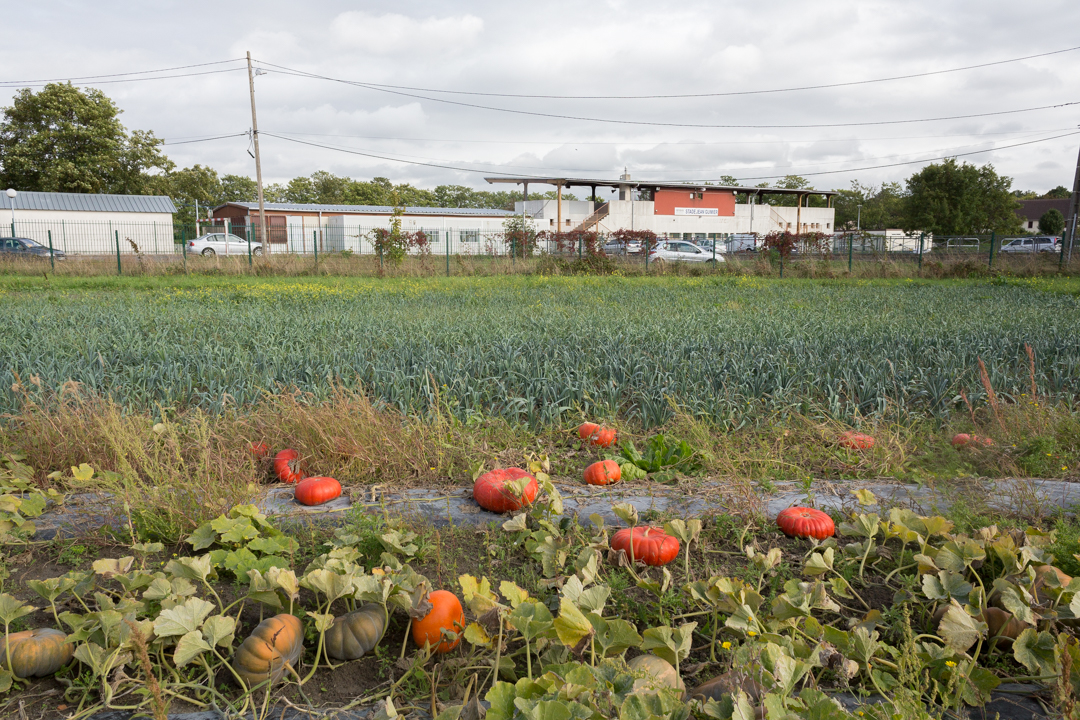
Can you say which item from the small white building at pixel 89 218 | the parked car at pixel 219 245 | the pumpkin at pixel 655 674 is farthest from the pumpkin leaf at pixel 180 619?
the small white building at pixel 89 218

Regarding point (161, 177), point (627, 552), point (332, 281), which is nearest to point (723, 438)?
point (627, 552)

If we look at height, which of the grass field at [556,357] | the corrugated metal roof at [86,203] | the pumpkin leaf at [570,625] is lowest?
the pumpkin leaf at [570,625]

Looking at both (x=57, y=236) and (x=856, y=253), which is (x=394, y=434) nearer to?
(x=856, y=253)

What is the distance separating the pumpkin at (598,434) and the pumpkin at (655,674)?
2114mm

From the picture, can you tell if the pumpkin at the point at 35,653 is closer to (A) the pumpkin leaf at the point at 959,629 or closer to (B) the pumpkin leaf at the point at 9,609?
(B) the pumpkin leaf at the point at 9,609

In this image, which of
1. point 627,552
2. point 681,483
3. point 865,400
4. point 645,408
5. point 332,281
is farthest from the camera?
point 332,281

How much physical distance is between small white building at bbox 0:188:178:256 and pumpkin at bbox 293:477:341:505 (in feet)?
106

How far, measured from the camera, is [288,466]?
3.57 metres

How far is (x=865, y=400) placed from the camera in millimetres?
4746

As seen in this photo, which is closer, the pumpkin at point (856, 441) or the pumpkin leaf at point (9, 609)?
the pumpkin leaf at point (9, 609)

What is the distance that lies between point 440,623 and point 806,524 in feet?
4.92

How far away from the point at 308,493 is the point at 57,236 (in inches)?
1498

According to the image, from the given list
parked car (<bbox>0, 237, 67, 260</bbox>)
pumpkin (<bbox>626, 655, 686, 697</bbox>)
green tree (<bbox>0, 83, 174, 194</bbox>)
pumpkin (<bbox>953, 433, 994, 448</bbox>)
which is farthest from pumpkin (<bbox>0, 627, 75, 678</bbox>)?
green tree (<bbox>0, 83, 174, 194</bbox>)

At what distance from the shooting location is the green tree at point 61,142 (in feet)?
141
